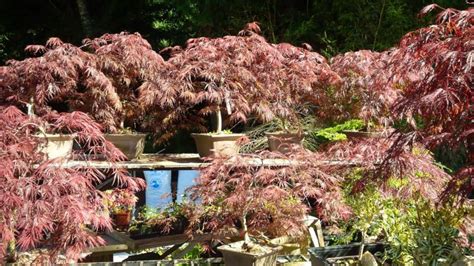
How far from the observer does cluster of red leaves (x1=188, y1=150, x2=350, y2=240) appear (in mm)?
3215

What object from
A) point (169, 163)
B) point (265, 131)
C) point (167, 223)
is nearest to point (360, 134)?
point (265, 131)

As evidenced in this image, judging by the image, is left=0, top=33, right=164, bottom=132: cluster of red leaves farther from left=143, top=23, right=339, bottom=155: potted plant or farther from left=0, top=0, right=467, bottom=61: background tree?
left=0, top=0, right=467, bottom=61: background tree

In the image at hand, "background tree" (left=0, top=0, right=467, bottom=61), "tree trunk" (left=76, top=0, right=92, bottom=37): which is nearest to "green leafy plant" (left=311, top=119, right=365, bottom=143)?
"background tree" (left=0, top=0, right=467, bottom=61)

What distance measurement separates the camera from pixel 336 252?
3203 mm

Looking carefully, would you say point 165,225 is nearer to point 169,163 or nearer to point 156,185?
point 169,163

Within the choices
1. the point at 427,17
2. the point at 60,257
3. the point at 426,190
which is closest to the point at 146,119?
the point at 60,257

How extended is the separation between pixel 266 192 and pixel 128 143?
1115 millimetres

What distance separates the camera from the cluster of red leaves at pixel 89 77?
11.6 ft

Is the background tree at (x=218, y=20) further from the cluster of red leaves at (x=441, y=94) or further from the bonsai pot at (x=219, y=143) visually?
the cluster of red leaves at (x=441, y=94)

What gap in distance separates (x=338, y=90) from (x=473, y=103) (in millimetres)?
1859

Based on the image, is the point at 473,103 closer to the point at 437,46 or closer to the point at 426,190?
the point at 437,46

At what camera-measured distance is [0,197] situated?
2.66 metres

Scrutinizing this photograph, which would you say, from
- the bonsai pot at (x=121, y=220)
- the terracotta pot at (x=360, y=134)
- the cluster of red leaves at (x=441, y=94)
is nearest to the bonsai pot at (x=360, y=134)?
the terracotta pot at (x=360, y=134)

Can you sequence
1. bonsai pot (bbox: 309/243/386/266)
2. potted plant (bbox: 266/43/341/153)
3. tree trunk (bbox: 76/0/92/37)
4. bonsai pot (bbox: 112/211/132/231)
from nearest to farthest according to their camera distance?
bonsai pot (bbox: 309/243/386/266)
potted plant (bbox: 266/43/341/153)
bonsai pot (bbox: 112/211/132/231)
tree trunk (bbox: 76/0/92/37)
